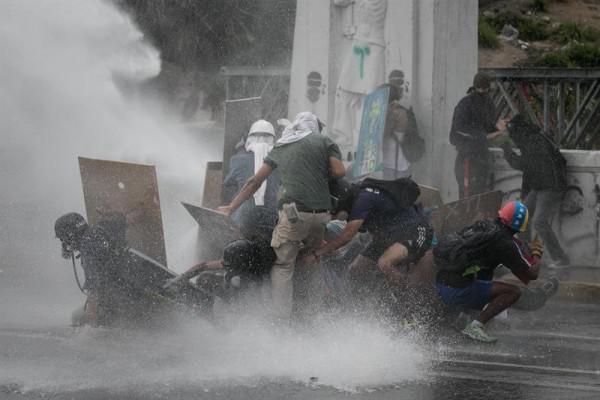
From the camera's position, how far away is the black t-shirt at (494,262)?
8508mm

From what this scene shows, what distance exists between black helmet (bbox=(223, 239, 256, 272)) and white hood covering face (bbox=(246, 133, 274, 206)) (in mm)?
1339

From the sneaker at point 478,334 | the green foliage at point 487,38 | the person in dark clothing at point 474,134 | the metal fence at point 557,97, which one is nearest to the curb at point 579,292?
the person in dark clothing at point 474,134

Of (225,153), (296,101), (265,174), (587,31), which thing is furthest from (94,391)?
(587,31)

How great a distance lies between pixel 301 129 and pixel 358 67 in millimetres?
4645

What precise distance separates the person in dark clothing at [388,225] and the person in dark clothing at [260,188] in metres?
0.91

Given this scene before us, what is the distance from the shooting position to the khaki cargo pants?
28.6 ft

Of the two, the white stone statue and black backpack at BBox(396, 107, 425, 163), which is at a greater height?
the white stone statue

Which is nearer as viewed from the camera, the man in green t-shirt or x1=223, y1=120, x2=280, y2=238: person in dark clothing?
the man in green t-shirt

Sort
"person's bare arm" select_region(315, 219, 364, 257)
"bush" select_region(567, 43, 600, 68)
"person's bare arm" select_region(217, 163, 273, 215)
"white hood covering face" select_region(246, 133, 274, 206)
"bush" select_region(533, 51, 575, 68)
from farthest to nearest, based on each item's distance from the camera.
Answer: "bush" select_region(567, 43, 600, 68) < "bush" select_region(533, 51, 575, 68) < "white hood covering face" select_region(246, 133, 274, 206) < "person's bare arm" select_region(217, 163, 273, 215) < "person's bare arm" select_region(315, 219, 364, 257)

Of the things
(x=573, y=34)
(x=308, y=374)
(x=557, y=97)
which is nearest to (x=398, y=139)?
(x=308, y=374)

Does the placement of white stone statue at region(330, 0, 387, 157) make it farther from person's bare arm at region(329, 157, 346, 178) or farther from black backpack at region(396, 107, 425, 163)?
person's bare arm at region(329, 157, 346, 178)

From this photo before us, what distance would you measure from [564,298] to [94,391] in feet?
18.7

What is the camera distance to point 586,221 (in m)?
12.2

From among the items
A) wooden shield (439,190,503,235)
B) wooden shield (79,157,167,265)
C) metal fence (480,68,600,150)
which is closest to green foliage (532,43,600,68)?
metal fence (480,68,600,150)
